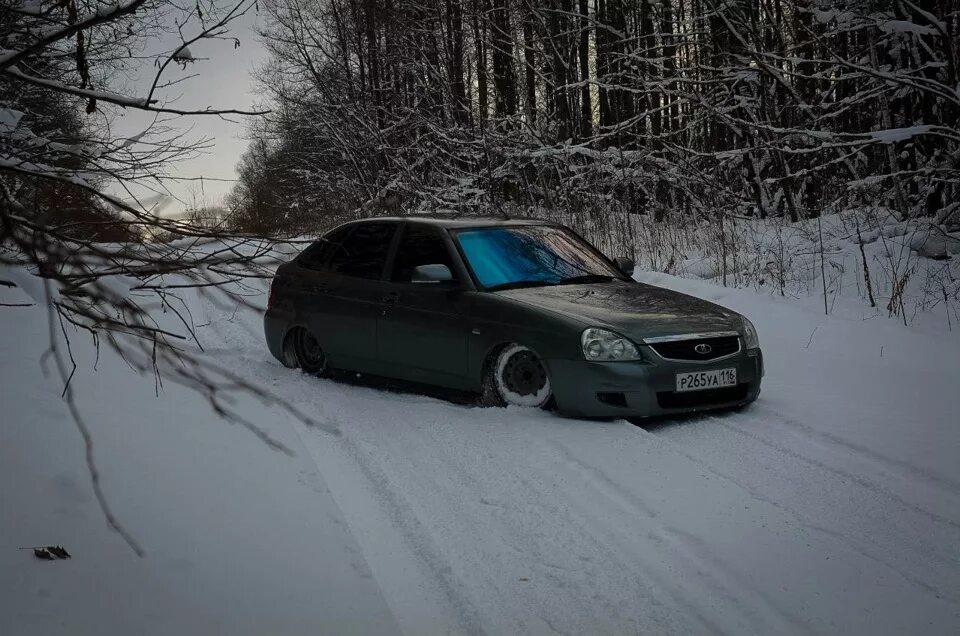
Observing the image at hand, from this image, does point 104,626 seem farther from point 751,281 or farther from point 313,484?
point 751,281

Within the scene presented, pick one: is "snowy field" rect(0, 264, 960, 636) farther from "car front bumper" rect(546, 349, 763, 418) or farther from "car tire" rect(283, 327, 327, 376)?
"car tire" rect(283, 327, 327, 376)

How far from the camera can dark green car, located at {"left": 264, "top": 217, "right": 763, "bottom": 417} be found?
21.0 ft

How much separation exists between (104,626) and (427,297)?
4350 mm

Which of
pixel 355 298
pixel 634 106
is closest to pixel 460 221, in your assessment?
pixel 355 298

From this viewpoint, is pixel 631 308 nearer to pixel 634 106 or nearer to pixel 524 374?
pixel 524 374

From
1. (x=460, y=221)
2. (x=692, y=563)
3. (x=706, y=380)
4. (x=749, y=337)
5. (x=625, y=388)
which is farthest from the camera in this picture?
(x=460, y=221)

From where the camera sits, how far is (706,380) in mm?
6527

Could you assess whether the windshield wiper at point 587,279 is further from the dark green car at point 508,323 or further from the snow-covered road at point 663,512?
the snow-covered road at point 663,512

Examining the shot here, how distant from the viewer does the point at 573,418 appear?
6.56 metres

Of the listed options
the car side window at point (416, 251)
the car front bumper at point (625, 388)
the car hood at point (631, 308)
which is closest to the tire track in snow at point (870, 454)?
the car front bumper at point (625, 388)

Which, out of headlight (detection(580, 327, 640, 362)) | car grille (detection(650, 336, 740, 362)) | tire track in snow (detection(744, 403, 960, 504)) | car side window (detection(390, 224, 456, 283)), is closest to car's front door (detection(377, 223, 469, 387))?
car side window (detection(390, 224, 456, 283))

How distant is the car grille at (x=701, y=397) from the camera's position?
6398 millimetres

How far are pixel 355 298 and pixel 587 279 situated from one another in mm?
2045

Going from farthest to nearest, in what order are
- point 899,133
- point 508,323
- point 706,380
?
point 899,133, point 508,323, point 706,380
